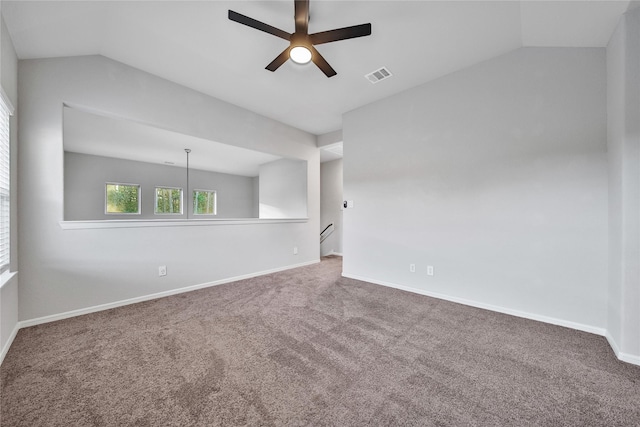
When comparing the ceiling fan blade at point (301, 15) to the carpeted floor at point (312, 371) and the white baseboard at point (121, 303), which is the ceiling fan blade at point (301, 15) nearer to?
the carpeted floor at point (312, 371)

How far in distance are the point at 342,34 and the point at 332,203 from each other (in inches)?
187

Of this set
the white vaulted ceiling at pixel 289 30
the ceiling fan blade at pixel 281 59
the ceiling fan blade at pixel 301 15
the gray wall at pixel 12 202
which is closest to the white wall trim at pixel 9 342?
the gray wall at pixel 12 202

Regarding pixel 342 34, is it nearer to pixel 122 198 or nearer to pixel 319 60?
pixel 319 60

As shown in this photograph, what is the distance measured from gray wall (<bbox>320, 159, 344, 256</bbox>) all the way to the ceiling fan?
164 inches

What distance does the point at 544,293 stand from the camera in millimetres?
2387

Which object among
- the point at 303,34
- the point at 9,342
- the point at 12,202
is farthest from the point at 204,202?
the point at 303,34

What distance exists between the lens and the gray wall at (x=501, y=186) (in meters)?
2.21

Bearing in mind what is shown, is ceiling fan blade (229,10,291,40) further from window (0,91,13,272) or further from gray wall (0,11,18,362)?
window (0,91,13,272)

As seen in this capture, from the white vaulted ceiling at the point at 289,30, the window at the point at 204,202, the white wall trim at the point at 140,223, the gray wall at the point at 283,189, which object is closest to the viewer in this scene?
the white vaulted ceiling at the point at 289,30

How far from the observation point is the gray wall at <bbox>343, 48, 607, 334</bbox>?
2.21 metres

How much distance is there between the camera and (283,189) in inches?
226

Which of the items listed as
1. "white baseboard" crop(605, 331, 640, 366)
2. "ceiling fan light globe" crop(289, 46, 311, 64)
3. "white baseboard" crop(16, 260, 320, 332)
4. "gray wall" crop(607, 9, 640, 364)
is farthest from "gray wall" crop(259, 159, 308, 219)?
"white baseboard" crop(605, 331, 640, 366)

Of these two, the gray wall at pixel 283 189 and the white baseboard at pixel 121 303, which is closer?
the white baseboard at pixel 121 303

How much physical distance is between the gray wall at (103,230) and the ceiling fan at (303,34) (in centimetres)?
179
